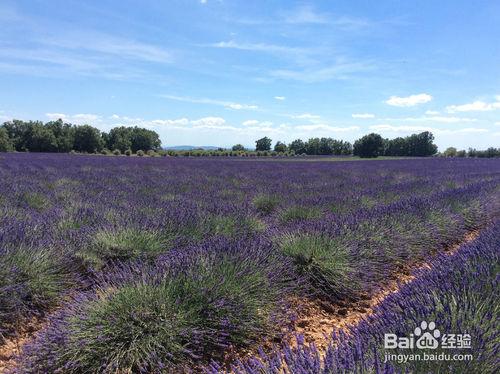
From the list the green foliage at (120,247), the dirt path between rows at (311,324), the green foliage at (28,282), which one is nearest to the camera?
the dirt path between rows at (311,324)

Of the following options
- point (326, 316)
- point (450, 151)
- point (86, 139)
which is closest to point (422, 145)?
point (450, 151)

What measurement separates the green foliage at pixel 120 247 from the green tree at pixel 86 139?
210ft

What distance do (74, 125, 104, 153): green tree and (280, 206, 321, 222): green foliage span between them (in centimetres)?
6299

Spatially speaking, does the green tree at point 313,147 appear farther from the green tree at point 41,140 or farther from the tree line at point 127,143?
the green tree at point 41,140

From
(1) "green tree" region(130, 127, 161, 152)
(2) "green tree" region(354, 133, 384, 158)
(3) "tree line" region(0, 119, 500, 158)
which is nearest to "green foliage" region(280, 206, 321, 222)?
(3) "tree line" region(0, 119, 500, 158)

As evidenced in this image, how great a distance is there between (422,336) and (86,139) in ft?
223

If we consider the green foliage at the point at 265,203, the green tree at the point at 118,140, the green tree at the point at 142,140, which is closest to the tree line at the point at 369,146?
the green tree at the point at 142,140

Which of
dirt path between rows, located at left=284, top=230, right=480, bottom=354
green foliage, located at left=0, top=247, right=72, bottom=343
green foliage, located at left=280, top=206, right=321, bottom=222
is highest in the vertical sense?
green foliage, located at left=280, top=206, right=321, bottom=222

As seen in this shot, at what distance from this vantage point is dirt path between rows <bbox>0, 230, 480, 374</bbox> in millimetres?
2533

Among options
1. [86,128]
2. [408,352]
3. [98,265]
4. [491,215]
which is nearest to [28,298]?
[98,265]

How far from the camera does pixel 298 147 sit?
324ft

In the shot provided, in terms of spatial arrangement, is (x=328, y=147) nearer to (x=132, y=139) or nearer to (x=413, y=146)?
(x=413, y=146)

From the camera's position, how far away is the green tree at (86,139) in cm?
6241
